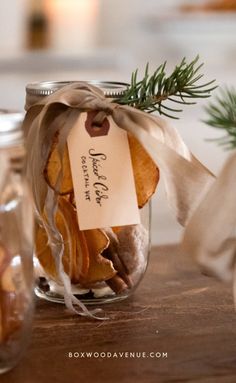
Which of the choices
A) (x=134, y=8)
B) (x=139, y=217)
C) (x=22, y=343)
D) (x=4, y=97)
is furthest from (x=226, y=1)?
(x=22, y=343)

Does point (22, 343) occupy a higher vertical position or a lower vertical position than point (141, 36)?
higher

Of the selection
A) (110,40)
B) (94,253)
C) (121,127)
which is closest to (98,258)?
(94,253)

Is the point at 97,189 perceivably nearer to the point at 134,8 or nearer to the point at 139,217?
the point at 139,217

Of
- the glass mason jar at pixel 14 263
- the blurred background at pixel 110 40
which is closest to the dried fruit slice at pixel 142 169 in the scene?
the glass mason jar at pixel 14 263

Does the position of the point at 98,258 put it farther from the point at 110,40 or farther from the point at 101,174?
the point at 110,40

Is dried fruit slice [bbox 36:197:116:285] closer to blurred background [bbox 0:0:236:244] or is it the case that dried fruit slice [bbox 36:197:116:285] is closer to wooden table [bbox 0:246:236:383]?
wooden table [bbox 0:246:236:383]

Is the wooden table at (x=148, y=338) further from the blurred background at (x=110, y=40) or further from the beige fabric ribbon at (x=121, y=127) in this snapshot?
the blurred background at (x=110, y=40)

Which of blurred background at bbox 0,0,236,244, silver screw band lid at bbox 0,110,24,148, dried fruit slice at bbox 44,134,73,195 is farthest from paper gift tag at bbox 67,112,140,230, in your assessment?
blurred background at bbox 0,0,236,244
